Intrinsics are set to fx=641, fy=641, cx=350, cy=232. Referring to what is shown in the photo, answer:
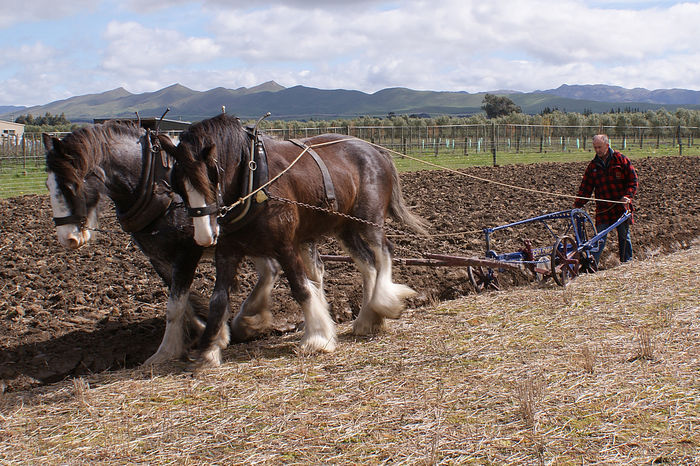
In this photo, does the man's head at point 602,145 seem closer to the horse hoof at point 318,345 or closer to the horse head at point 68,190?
the horse hoof at point 318,345

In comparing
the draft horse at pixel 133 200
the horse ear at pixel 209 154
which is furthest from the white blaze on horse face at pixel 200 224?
the draft horse at pixel 133 200

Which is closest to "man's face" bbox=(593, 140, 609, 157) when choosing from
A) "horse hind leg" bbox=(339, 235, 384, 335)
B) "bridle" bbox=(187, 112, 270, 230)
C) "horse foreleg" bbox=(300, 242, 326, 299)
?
"horse hind leg" bbox=(339, 235, 384, 335)

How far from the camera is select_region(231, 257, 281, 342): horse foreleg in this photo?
5297mm

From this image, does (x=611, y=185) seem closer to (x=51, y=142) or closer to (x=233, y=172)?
(x=233, y=172)

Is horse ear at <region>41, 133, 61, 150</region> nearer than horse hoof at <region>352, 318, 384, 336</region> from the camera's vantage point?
Yes

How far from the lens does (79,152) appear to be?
4062mm

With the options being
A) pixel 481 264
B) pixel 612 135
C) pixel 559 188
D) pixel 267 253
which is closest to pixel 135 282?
pixel 267 253

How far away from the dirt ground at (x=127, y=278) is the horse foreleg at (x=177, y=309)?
1.17 ft

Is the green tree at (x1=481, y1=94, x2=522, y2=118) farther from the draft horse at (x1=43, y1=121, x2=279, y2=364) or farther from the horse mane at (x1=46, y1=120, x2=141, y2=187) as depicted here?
the horse mane at (x1=46, y1=120, x2=141, y2=187)

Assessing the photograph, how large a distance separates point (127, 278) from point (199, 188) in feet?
10.7

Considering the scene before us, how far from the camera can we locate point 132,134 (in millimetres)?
4629

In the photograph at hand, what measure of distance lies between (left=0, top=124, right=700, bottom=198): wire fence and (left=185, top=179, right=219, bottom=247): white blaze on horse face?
14949 mm

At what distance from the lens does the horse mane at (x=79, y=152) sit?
156 inches

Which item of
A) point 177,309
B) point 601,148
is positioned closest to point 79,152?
point 177,309
